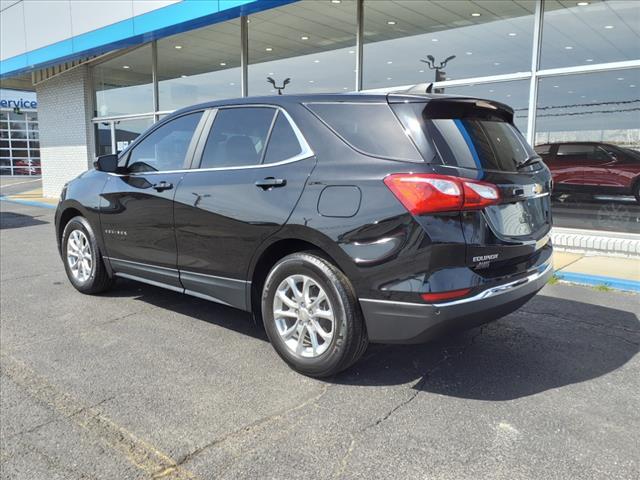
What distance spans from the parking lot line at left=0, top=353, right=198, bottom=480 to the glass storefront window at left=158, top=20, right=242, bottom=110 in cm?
962

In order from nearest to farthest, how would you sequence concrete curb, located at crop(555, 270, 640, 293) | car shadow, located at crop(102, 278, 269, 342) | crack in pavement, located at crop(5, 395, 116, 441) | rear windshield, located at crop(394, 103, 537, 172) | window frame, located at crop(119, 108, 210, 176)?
crack in pavement, located at crop(5, 395, 116, 441), rear windshield, located at crop(394, 103, 537, 172), window frame, located at crop(119, 108, 210, 176), car shadow, located at crop(102, 278, 269, 342), concrete curb, located at crop(555, 270, 640, 293)

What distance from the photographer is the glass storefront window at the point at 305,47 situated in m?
10.1

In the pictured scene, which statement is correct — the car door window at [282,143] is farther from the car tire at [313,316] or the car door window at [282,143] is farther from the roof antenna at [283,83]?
the roof antenna at [283,83]

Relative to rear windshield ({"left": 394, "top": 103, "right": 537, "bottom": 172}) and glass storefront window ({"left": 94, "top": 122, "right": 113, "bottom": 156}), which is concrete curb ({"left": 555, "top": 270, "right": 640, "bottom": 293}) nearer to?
rear windshield ({"left": 394, "top": 103, "right": 537, "bottom": 172})

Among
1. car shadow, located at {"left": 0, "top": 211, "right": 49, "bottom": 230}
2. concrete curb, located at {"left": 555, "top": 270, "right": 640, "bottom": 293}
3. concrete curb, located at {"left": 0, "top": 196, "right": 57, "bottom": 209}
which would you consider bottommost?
concrete curb, located at {"left": 555, "top": 270, "right": 640, "bottom": 293}

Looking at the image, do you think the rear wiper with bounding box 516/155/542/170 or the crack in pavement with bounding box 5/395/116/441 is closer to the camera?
the crack in pavement with bounding box 5/395/116/441

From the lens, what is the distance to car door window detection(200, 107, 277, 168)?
375cm

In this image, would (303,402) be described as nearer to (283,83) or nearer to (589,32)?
(589,32)

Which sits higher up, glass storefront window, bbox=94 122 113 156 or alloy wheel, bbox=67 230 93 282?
glass storefront window, bbox=94 122 113 156

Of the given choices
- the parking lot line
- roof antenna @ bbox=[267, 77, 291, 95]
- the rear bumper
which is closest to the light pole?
roof antenna @ bbox=[267, 77, 291, 95]

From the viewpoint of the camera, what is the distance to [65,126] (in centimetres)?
1708

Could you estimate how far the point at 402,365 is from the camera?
3645 millimetres

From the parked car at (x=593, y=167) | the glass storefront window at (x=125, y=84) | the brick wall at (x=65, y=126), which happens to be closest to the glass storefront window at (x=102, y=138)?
the brick wall at (x=65, y=126)

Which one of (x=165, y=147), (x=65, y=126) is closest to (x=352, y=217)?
(x=165, y=147)
